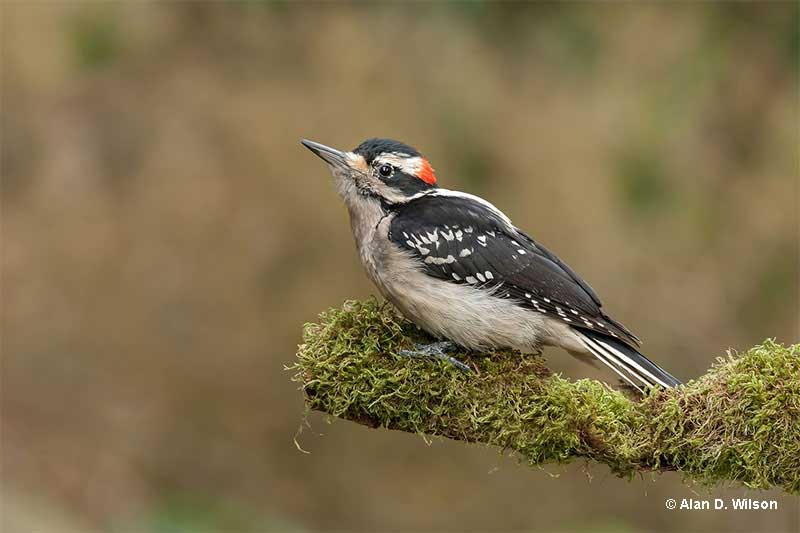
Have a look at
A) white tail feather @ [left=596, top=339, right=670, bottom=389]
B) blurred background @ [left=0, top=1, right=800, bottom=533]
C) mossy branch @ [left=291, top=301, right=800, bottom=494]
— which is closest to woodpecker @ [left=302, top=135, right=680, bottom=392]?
white tail feather @ [left=596, top=339, right=670, bottom=389]

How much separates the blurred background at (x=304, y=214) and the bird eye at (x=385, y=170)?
264cm

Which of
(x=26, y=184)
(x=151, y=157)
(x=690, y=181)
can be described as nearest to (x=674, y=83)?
(x=690, y=181)

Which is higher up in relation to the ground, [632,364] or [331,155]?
[331,155]

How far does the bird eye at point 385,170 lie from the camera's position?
4.47 meters

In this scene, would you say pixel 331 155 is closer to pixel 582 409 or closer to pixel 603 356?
pixel 603 356

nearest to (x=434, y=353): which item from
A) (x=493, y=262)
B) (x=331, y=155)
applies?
(x=493, y=262)

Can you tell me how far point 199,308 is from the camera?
8.84 metres

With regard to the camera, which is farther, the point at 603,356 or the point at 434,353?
the point at 603,356

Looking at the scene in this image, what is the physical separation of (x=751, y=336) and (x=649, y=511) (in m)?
2.10

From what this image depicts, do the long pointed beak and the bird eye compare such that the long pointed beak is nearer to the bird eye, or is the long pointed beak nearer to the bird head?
the bird head

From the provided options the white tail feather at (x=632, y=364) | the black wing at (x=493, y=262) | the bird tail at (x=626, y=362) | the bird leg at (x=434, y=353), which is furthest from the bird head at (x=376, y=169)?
the white tail feather at (x=632, y=364)

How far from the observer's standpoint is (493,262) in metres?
4.26

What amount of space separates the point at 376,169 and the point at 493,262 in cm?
78

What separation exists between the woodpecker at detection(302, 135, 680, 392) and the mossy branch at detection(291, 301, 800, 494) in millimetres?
218
